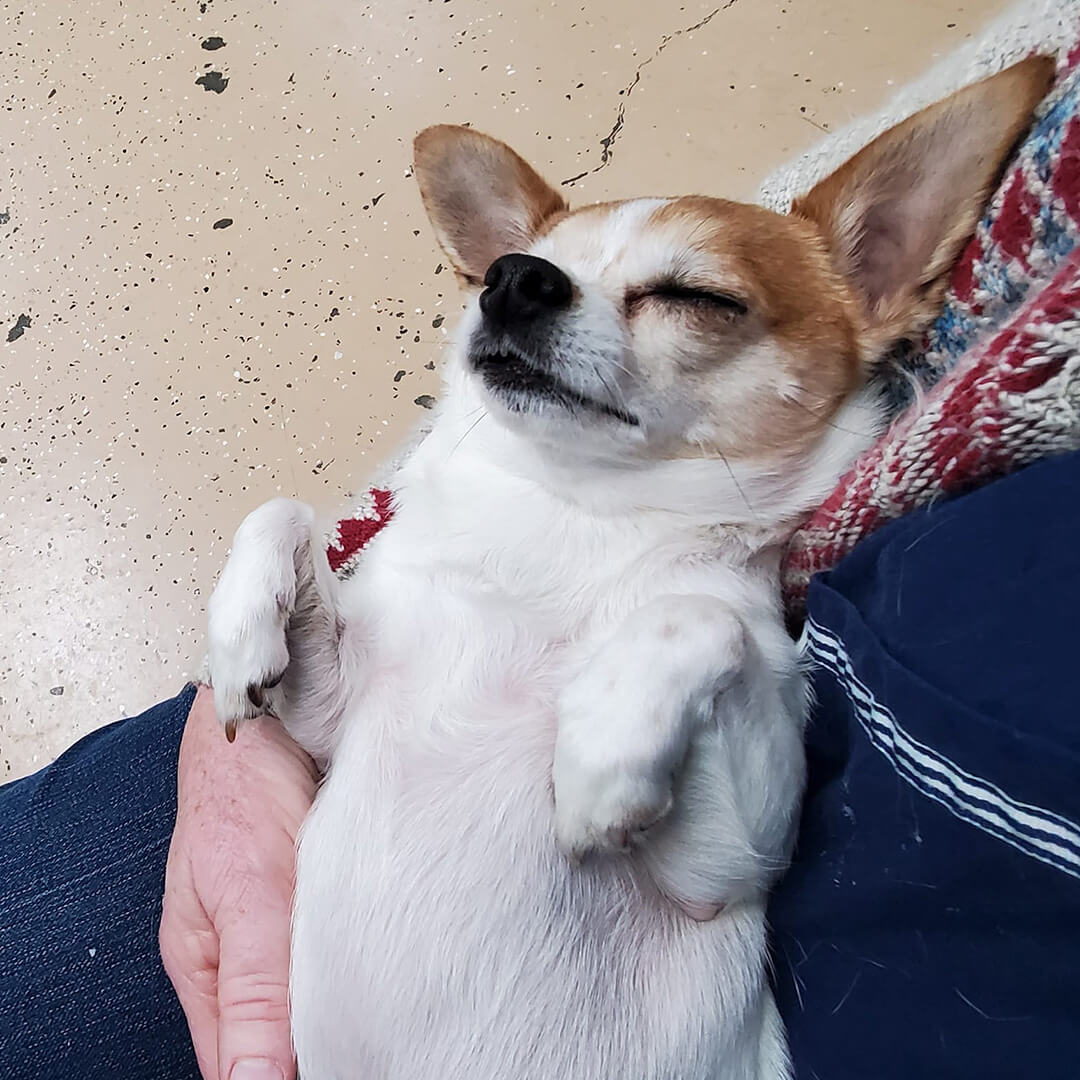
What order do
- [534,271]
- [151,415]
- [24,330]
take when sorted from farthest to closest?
[24,330], [151,415], [534,271]

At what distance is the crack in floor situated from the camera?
4.91 feet

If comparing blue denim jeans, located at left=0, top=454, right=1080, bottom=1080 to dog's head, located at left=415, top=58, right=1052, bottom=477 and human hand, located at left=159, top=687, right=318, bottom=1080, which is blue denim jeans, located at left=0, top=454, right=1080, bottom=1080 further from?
human hand, located at left=159, top=687, right=318, bottom=1080

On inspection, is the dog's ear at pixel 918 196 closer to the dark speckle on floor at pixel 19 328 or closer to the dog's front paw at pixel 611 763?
the dog's front paw at pixel 611 763

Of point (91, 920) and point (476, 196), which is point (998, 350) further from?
point (91, 920)

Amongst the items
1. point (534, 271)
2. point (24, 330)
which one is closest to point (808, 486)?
point (534, 271)

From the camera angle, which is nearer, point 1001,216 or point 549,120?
point 1001,216

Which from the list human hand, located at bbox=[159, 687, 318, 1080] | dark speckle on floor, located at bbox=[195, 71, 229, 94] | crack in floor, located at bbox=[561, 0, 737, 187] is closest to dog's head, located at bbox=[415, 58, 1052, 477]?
human hand, located at bbox=[159, 687, 318, 1080]

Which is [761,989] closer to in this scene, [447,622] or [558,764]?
[558,764]

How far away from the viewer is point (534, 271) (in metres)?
0.78

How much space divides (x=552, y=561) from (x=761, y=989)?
1.20 feet

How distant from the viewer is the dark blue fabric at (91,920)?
89 cm

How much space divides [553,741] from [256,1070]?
1.19ft

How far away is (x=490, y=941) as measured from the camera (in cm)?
69

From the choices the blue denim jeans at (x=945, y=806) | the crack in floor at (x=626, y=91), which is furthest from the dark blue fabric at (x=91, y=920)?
Result: the crack in floor at (x=626, y=91)
